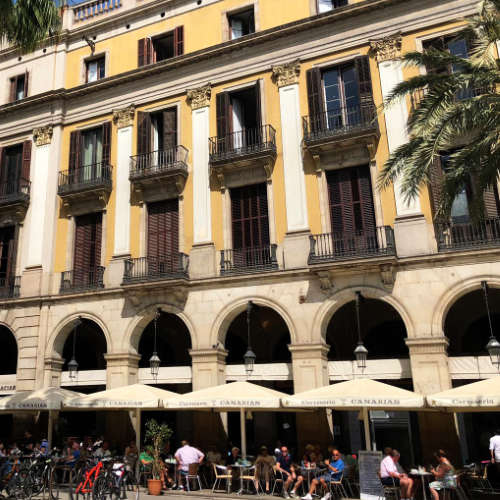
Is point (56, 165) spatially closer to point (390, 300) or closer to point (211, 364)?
point (211, 364)

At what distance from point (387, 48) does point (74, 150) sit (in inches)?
510

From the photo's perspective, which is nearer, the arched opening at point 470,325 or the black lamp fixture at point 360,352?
the black lamp fixture at point 360,352

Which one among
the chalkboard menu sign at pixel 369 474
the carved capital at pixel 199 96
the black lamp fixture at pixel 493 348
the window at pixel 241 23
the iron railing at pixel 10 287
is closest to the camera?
the chalkboard menu sign at pixel 369 474

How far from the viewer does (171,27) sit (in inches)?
900

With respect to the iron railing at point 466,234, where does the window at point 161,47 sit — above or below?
above

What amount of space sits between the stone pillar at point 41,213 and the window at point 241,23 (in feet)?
27.7

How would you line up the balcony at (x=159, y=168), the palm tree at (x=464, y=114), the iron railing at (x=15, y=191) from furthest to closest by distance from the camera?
the iron railing at (x=15, y=191), the balcony at (x=159, y=168), the palm tree at (x=464, y=114)

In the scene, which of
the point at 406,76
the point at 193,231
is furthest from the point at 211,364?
the point at 406,76

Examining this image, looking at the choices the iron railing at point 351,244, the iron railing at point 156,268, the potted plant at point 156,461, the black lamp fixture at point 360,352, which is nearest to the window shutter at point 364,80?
the iron railing at point 351,244

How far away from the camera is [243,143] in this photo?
20.3m

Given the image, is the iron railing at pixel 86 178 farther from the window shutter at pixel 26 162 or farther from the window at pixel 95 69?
the window at pixel 95 69

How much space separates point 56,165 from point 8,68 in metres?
6.50

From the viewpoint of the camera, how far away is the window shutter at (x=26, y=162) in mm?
23453

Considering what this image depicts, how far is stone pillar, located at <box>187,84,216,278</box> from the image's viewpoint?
19375mm
